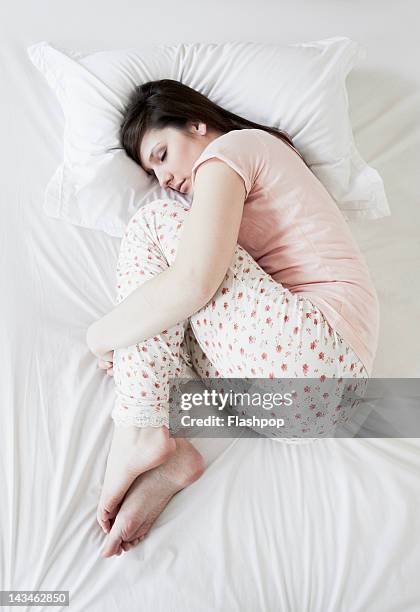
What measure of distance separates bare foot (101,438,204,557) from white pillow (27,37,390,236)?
514 millimetres

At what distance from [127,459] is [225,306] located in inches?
11.0

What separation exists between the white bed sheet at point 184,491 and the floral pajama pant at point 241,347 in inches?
3.0

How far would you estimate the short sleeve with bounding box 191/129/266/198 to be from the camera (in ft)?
3.25

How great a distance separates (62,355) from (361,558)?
23.1 inches

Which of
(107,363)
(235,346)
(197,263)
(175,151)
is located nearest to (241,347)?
(235,346)

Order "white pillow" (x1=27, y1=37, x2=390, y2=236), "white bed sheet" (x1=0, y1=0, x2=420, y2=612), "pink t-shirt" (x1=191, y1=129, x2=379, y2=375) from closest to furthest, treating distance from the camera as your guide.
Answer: "white bed sheet" (x1=0, y1=0, x2=420, y2=612)
"pink t-shirt" (x1=191, y1=129, x2=379, y2=375)
"white pillow" (x1=27, y1=37, x2=390, y2=236)

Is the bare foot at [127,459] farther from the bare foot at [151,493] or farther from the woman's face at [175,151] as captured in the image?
the woman's face at [175,151]

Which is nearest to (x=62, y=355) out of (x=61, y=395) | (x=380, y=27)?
(x=61, y=395)

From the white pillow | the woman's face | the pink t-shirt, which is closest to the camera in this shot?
the pink t-shirt

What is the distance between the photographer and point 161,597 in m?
0.90

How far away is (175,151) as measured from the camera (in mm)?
1175

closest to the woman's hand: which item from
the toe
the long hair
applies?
the toe

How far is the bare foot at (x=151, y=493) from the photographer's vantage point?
0.94 m

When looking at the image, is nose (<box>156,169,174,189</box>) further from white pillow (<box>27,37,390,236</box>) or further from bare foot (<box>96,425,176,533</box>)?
bare foot (<box>96,425,176,533</box>)
